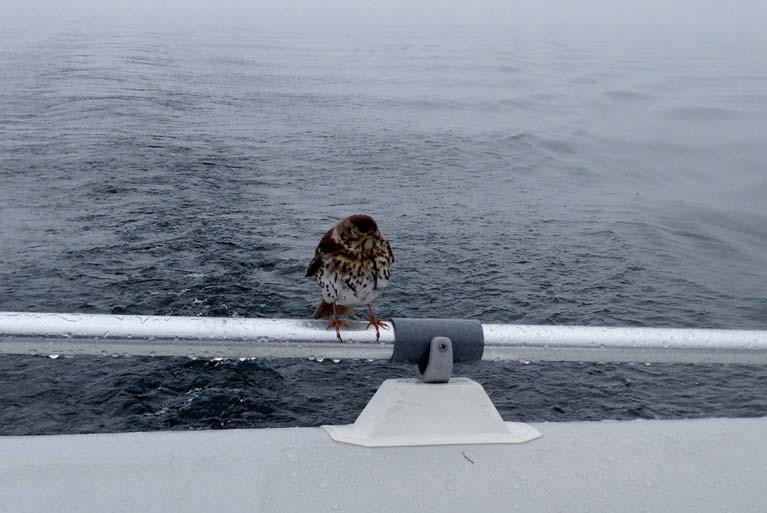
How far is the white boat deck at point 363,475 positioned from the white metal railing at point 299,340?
8.4 inches

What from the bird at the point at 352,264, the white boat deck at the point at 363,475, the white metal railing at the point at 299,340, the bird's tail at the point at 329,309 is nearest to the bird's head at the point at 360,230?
the bird at the point at 352,264

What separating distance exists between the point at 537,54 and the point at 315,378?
101ft

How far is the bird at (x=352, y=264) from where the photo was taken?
344 centimetres

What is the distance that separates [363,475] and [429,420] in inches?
10.1

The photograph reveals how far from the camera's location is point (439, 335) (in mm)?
2219

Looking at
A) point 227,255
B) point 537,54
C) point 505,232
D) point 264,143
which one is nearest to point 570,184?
point 505,232

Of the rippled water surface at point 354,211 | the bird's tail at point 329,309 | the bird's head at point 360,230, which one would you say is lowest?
the rippled water surface at point 354,211

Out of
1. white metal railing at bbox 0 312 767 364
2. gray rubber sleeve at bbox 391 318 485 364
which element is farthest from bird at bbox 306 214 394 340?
gray rubber sleeve at bbox 391 318 485 364

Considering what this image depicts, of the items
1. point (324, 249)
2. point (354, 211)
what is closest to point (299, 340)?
point (324, 249)

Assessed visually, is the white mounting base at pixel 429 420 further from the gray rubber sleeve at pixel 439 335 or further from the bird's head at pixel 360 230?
the bird's head at pixel 360 230

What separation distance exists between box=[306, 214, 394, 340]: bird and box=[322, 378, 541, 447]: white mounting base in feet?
3.95

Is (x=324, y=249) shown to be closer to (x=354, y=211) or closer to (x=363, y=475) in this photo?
(x=363, y=475)

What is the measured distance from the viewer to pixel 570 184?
1257 cm

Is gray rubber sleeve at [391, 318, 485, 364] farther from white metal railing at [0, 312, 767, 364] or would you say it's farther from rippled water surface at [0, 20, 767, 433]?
rippled water surface at [0, 20, 767, 433]
